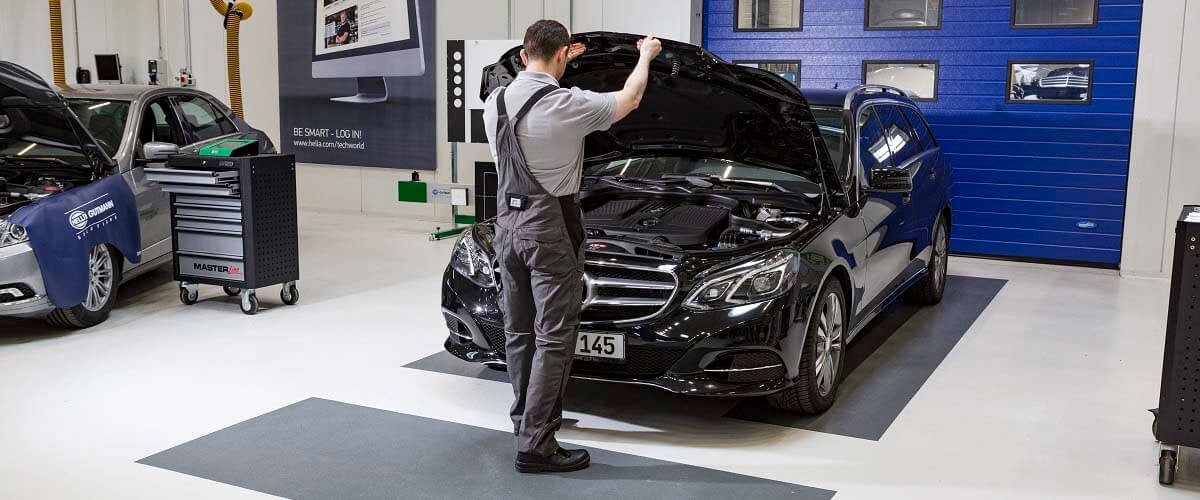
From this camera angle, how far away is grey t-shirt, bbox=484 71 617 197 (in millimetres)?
3330

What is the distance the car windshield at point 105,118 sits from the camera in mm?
6297

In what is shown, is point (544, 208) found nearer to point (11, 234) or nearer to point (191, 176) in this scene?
point (11, 234)

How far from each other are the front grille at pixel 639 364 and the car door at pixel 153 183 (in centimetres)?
356

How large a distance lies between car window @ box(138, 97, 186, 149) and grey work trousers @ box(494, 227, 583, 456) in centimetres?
387

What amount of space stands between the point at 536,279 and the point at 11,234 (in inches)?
125

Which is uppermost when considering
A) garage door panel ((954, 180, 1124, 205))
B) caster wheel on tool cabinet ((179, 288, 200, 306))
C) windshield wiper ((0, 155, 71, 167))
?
windshield wiper ((0, 155, 71, 167))

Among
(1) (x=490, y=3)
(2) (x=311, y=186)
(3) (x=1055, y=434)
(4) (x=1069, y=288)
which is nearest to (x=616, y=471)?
(3) (x=1055, y=434)

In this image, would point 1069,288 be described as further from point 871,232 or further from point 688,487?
point 688,487

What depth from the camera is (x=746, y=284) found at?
12.3 feet

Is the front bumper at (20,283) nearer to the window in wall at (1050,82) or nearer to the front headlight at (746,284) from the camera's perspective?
the front headlight at (746,284)

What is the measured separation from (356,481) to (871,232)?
253 centimetres

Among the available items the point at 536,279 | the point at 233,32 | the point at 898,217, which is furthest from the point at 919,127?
the point at 233,32

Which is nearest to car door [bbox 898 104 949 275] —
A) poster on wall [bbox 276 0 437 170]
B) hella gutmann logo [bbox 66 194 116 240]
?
hella gutmann logo [bbox 66 194 116 240]

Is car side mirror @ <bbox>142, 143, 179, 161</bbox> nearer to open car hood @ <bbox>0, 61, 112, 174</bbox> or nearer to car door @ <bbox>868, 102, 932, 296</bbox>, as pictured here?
open car hood @ <bbox>0, 61, 112, 174</bbox>
